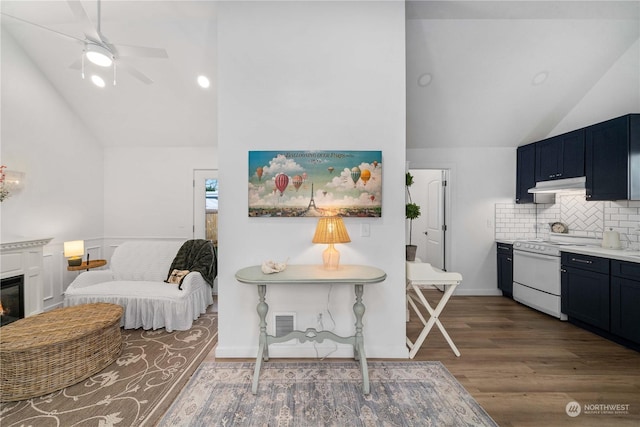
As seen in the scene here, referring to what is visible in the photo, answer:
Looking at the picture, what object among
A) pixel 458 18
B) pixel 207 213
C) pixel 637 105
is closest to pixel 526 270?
pixel 637 105

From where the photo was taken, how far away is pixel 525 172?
423 centimetres

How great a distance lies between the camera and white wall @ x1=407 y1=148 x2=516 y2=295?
439 cm

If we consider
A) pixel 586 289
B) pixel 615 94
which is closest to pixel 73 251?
pixel 586 289

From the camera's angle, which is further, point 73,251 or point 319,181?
point 73,251

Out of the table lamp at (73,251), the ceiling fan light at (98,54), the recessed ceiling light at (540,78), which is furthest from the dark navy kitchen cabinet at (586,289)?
the table lamp at (73,251)

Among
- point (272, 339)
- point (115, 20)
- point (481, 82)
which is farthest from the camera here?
point (481, 82)

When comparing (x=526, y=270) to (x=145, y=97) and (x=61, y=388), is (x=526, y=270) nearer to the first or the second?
(x=61, y=388)

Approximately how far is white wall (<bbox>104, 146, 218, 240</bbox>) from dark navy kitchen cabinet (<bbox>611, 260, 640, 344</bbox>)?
5.31 metres

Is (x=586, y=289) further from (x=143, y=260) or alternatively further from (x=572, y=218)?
(x=143, y=260)

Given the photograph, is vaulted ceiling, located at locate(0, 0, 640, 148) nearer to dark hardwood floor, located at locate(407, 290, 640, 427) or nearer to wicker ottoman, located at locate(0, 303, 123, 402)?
dark hardwood floor, located at locate(407, 290, 640, 427)

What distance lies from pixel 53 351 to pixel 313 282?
2.03m

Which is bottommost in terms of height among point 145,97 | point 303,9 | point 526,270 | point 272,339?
point 272,339

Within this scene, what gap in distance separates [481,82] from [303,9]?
2.44 m

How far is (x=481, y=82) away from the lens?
136 inches
